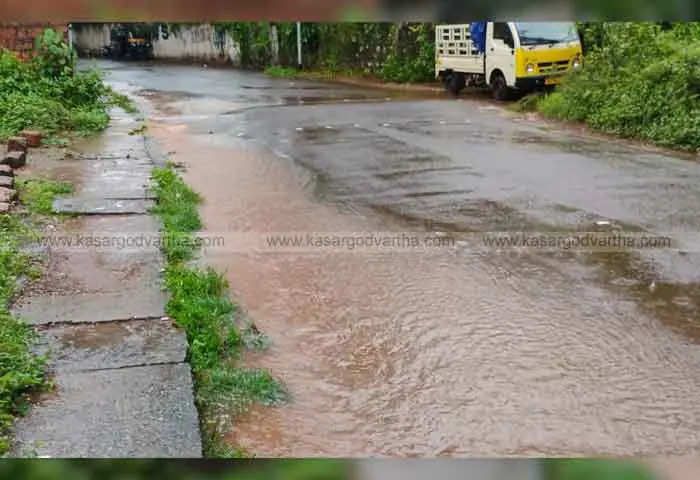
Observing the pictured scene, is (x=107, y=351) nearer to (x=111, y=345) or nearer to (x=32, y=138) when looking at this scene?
(x=111, y=345)

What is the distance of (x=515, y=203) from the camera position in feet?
25.6

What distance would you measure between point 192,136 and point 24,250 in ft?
24.3

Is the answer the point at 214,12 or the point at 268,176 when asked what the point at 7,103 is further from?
the point at 214,12

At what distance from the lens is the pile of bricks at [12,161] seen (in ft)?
22.5

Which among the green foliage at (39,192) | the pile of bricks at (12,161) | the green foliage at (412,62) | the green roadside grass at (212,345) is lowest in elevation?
the green roadside grass at (212,345)

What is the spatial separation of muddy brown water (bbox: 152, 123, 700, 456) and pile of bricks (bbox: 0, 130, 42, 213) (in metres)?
2.00

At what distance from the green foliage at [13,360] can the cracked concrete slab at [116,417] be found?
0.07m

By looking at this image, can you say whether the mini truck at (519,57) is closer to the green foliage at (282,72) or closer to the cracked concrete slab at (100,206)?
the cracked concrete slab at (100,206)

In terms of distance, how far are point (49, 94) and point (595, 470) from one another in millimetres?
12944

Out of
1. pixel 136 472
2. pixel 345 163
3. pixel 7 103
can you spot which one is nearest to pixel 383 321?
pixel 136 472

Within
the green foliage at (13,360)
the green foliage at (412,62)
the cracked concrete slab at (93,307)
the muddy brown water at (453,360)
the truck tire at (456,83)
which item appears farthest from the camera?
the green foliage at (412,62)

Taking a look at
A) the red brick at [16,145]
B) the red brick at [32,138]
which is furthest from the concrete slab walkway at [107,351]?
the red brick at [32,138]

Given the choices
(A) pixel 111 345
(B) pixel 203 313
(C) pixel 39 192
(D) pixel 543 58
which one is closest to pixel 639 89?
(D) pixel 543 58

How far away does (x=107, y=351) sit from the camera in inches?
154
